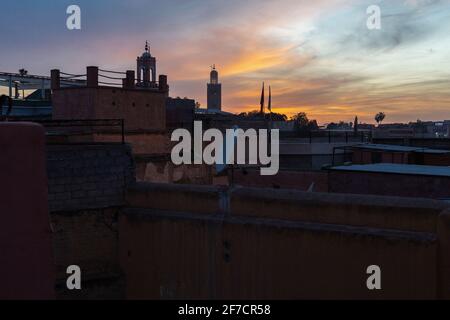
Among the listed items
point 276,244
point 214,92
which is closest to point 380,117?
point 214,92

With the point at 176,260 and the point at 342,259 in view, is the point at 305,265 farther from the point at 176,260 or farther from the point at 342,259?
the point at 176,260

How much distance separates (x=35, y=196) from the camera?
5145 millimetres

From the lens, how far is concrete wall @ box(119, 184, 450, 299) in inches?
264

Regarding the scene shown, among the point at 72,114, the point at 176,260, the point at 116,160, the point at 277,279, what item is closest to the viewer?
the point at 277,279

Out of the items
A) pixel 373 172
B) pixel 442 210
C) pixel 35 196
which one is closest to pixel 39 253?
pixel 35 196

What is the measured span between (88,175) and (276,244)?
12.3ft

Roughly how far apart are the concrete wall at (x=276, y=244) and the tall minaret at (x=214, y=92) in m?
64.8

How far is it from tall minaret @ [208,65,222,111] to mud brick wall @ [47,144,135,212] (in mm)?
64200

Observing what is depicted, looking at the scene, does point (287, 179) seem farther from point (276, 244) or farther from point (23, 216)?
point (23, 216)

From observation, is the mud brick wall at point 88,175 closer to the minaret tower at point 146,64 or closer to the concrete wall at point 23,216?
the concrete wall at point 23,216

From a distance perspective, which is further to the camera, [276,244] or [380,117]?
[380,117]

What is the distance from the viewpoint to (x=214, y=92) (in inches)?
2923
